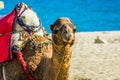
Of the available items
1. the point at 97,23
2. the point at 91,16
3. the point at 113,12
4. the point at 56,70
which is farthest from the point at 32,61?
the point at 113,12

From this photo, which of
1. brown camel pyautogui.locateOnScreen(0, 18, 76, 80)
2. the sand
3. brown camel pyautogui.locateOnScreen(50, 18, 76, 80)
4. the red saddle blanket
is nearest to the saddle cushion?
the red saddle blanket

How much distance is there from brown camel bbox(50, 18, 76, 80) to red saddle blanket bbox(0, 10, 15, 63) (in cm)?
123

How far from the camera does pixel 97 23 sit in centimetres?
3459

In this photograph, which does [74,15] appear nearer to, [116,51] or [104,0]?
[104,0]

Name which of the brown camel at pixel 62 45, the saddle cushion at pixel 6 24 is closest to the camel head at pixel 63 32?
the brown camel at pixel 62 45

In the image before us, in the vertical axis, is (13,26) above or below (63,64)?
above

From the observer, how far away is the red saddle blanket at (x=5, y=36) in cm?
480

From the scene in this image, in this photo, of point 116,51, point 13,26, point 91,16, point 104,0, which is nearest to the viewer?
point 13,26

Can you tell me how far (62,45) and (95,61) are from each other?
Result: 687 cm

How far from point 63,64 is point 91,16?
36332mm

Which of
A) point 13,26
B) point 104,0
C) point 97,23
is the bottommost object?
point 13,26

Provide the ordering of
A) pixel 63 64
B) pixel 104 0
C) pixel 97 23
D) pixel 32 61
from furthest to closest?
pixel 104 0, pixel 97 23, pixel 32 61, pixel 63 64

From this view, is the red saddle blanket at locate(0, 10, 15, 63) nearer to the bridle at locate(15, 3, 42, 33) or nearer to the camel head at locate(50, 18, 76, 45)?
the bridle at locate(15, 3, 42, 33)

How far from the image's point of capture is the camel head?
3.41 metres
